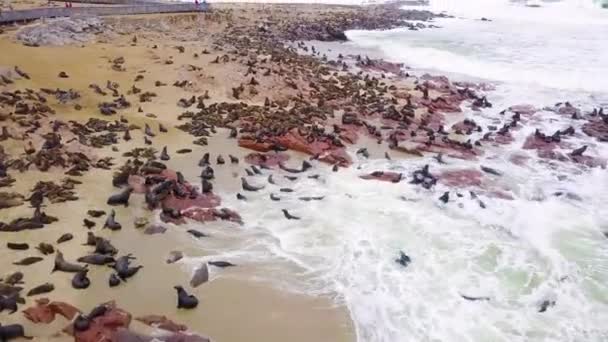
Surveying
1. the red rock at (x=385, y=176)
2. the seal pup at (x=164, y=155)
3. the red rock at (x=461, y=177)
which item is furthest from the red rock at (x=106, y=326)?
the red rock at (x=461, y=177)

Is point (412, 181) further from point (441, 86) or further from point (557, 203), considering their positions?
point (441, 86)

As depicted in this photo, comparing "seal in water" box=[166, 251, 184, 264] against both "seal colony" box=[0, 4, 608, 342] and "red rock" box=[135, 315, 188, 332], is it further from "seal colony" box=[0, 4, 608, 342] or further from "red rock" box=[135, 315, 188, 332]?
"red rock" box=[135, 315, 188, 332]

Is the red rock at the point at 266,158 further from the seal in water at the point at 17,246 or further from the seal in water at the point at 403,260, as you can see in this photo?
the seal in water at the point at 17,246

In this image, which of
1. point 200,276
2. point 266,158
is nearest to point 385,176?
point 266,158

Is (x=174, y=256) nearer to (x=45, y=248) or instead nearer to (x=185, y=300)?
(x=185, y=300)

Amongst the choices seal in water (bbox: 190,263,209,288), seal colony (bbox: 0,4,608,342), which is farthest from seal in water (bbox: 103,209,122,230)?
seal in water (bbox: 190,263,209,288)

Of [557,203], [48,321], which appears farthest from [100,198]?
[557,203]
